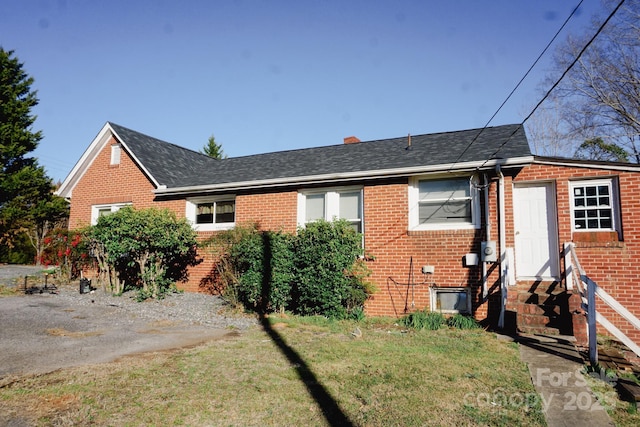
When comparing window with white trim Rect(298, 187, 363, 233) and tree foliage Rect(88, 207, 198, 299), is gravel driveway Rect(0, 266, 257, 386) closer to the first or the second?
tree foliage Rect(88, 207, 198, 299)

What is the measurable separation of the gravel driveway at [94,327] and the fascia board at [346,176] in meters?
3.33

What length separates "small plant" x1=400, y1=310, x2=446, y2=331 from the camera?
8.69 metres

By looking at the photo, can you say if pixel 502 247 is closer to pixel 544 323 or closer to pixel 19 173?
pixel 544 323

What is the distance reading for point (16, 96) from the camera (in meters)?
25.1

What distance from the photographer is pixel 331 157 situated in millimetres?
13359

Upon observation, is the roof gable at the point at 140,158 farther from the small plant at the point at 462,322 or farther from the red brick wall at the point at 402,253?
the small plant at the point at 462,322

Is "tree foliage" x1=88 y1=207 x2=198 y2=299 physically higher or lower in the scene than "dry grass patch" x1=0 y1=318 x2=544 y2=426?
higher

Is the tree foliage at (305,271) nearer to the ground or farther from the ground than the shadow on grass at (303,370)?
farther from the ground

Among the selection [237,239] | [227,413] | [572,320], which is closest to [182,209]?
[237,239]

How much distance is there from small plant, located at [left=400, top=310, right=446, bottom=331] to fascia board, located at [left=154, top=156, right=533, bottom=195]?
334 centimetres

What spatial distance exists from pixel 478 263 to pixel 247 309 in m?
5.62

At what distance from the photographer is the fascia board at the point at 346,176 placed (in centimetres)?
908

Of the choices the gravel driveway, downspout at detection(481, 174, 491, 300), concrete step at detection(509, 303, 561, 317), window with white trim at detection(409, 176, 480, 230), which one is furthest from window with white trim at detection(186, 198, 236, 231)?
concrete step at detection(509, 303, 561, 317)

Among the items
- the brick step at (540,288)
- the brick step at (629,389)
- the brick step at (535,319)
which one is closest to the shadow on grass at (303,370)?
the brick step at (629,389)
